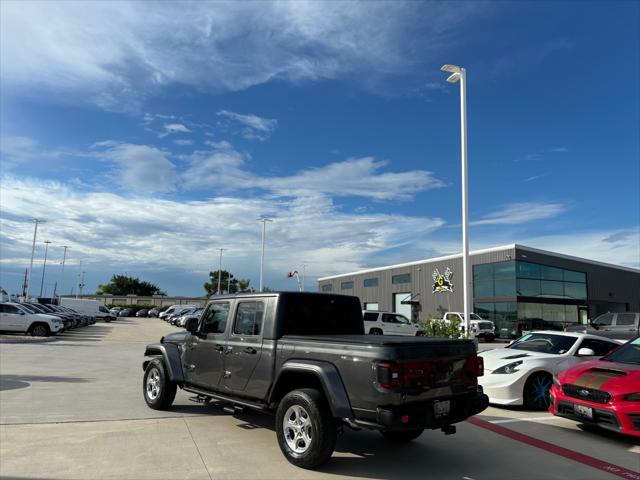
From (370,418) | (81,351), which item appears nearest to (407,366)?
(370,418)

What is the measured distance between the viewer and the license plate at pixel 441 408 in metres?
5.08

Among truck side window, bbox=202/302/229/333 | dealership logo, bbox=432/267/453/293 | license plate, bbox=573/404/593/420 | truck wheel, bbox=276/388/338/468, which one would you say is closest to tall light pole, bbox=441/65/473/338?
license plate, bbox=573/404/593/420

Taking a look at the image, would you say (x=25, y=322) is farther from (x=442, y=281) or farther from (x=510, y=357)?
(x=442, y=281)

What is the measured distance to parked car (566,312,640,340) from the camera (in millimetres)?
18984

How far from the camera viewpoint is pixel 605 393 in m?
6.67

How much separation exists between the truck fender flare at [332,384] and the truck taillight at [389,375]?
47 centimetres

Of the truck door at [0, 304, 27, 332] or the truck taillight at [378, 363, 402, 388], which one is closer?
the truck taillight at [378, 363, 402, 388]

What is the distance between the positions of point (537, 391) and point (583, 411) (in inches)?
81.0

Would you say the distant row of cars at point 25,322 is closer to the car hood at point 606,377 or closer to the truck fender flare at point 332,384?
the truck fender flare at point 332,384

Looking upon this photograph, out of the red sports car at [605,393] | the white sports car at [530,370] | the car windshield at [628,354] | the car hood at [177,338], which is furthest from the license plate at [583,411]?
the car hood at [177,338]

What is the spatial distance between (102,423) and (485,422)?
572 cm

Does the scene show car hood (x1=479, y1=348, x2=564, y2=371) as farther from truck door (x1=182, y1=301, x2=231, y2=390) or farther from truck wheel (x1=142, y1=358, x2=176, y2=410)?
truck wheel (x1=142, y1=358, x2=176, y2=410)

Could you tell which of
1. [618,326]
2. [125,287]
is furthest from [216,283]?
[618,326]

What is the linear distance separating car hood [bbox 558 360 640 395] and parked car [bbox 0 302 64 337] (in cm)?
2518
